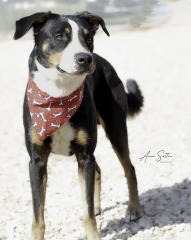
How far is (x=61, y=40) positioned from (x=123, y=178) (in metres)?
3.02

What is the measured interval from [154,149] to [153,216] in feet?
7.14

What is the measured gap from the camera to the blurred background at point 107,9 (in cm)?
1933

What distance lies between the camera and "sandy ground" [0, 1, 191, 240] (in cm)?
566

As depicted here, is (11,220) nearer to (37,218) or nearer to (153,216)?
(37,218)

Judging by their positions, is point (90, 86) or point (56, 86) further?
point (90, 86)

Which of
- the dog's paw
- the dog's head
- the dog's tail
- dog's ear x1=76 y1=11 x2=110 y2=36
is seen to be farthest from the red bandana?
the dog's tail

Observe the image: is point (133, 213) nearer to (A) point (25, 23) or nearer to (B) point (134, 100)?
(B) point (134, 100)

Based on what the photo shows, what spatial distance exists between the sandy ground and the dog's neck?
1.65 metres

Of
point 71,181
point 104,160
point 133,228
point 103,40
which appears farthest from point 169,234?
point 103,40

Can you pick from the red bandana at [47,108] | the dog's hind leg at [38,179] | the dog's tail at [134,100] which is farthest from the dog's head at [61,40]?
the dog's tail at [134,100]

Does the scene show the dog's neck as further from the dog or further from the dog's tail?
the dog's tail

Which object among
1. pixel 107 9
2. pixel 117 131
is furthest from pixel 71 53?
pixel 107 9

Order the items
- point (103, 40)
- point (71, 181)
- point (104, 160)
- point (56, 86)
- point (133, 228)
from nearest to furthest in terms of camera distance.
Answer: point (56, 86) → point (133, 228) → point (71, 181) → point (104, 160) → point (103, 40)

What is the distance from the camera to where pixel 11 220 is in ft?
19.2
